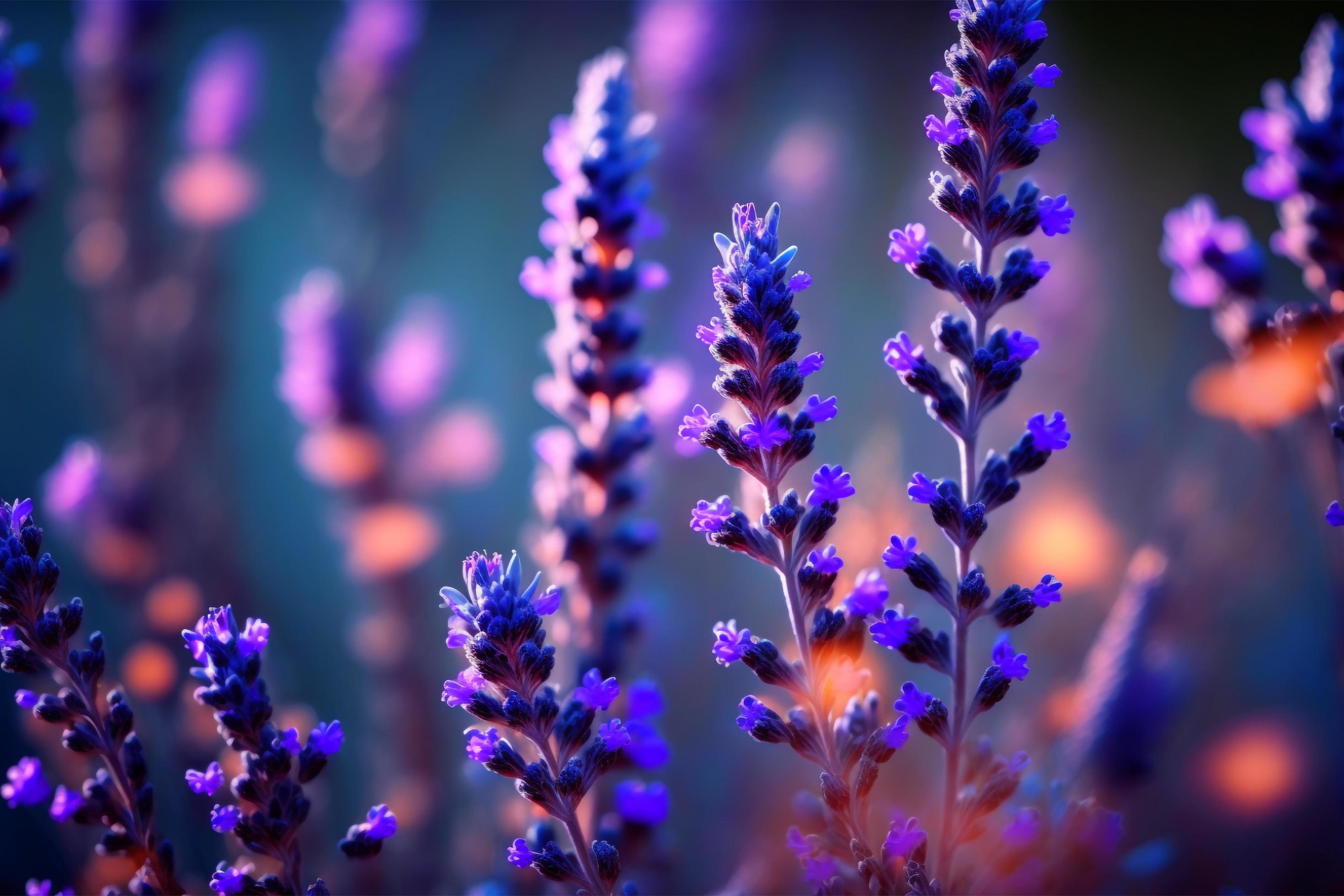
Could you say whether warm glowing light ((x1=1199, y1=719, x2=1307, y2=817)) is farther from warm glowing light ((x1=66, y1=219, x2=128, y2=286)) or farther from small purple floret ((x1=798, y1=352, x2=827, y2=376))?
warm glowing light ((x1=66, y1=219, x2=128, y2=286))

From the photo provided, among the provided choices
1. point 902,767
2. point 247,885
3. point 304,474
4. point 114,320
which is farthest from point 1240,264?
point 304,474

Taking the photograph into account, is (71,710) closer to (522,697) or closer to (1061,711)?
(522,697)

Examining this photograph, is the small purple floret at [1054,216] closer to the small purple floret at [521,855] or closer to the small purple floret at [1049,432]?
the small purple floret at [1049,432]

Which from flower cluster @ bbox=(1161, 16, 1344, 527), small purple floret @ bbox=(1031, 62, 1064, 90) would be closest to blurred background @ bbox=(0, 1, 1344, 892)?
flower cluster @ bbox=(1161, 16, 1344, 527)

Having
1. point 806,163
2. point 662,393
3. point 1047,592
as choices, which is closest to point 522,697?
point 1047,592

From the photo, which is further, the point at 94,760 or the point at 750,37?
the point at 750,37

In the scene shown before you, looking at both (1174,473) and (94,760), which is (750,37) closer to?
(1174,473)
